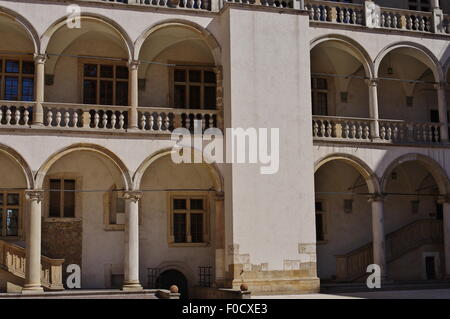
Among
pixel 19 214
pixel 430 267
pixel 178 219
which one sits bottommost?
pixel 430 267

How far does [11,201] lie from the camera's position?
2059 centimetres

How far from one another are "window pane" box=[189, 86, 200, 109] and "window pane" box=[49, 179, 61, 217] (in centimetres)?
435

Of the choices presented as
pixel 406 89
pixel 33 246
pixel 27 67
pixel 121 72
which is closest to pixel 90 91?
pixel 121 72

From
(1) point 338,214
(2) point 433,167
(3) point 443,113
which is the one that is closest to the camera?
(2) point 433,167

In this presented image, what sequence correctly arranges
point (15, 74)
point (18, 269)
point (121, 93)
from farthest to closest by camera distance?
point (121, 93) → point (15, 74) → point (18, 269)

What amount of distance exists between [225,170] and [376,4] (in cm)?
784

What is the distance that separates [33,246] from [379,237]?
911 cm

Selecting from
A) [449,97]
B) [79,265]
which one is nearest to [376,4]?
[449,97]

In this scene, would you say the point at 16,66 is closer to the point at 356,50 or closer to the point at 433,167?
the point at 356,50

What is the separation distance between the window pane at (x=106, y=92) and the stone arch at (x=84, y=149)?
283cm

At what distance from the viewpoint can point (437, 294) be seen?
18.8 metres

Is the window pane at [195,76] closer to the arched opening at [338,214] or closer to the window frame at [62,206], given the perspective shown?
the window frame at [62,206]

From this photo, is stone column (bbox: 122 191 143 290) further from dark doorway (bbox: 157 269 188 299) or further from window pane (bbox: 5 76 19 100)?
window pane (bbox: 5 76 19 100)

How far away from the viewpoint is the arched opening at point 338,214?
75.3ft
